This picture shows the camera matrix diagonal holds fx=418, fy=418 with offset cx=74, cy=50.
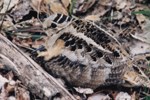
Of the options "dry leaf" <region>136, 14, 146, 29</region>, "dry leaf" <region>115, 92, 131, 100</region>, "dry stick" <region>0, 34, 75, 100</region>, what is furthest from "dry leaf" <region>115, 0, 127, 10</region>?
"dry stick" <region>0, 34, 75, 100</region>

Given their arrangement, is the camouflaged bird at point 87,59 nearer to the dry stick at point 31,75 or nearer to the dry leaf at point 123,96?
the dry leaf at point 123,96

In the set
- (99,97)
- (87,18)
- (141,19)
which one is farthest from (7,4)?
(99,97)

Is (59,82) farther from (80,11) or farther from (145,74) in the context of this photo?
(80,11)

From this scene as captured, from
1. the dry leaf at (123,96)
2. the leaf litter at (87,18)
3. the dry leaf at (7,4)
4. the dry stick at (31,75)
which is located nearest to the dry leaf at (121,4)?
the leaf litter at (87,18)

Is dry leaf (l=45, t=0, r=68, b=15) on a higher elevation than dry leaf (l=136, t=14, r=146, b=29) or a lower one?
higher

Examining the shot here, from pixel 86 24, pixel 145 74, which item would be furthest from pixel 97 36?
pixel 145 74

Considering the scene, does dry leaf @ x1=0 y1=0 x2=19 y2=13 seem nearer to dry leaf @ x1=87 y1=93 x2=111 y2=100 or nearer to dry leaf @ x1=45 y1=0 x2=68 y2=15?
dry leaf @ x1=45 y1=0 x2=68 y2=15
